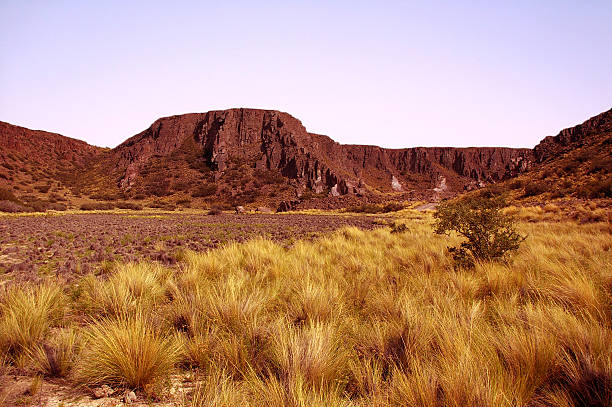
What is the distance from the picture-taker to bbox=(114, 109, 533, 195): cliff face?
261 ft

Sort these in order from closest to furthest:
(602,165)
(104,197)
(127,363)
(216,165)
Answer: (127,363) → (602,165) → (104,197) → (216,165)

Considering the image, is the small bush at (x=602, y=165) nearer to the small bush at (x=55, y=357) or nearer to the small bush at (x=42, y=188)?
the small bush at (x=55, y=357)

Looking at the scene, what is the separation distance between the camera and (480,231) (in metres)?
6.72

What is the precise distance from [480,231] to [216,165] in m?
82.5

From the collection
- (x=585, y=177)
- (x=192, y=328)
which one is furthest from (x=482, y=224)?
(x=585, y=177)

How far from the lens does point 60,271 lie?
5.74 meters

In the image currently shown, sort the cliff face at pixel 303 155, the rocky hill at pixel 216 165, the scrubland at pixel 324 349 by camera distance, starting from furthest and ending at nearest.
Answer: the cliff face at pixel 303 155, the rocky hill at pixel 216 165, the scrubland at pixel 324 349

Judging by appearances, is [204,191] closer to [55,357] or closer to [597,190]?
[597,190]

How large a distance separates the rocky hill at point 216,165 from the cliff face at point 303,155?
35 centimetres

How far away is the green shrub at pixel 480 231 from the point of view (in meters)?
6.14

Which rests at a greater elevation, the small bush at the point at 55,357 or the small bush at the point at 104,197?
the small bush at the point at 55,357

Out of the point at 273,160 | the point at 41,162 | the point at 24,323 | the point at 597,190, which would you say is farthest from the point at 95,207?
the point at 597,190

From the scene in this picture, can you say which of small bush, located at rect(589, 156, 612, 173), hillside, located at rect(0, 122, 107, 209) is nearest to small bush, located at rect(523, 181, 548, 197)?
small bush, located at rect(589, 156, 612, 173)

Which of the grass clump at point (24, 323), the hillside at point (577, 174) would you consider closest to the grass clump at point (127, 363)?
the grass clump at point (24, 323)
